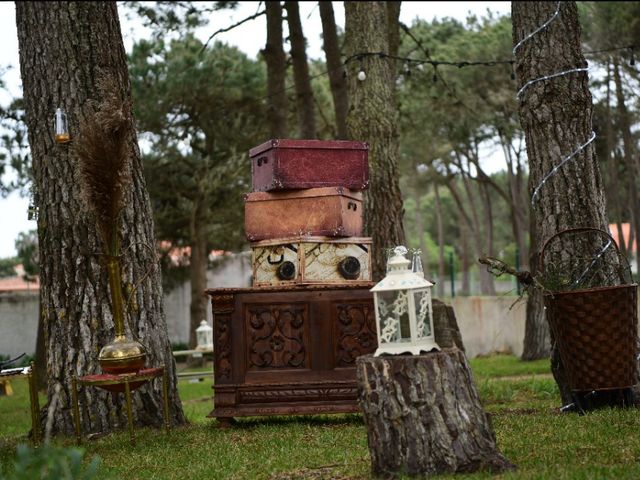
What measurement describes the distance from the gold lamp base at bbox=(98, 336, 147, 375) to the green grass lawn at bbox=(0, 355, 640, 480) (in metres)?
0.51

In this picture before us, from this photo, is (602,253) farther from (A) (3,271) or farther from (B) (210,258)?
(A) (3,271)

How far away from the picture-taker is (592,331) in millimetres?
6012

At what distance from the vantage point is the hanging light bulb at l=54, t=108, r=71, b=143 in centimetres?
713

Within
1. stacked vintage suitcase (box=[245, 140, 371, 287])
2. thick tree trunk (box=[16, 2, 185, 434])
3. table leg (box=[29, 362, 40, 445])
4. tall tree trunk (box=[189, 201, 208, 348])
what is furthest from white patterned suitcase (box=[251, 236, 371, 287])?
tall tree trunk (box=[189, 201, 208, 348])

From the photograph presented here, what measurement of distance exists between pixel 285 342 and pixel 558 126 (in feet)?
8.37

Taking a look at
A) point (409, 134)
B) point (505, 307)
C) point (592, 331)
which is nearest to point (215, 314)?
point (592, 331)

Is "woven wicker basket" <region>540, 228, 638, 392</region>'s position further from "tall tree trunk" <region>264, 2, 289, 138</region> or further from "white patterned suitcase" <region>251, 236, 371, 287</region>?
"tall tree trunk" <region>264, 2, 289, 138</region>

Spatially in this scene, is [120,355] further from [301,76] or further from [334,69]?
[301,76]

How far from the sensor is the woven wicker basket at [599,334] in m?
5.98

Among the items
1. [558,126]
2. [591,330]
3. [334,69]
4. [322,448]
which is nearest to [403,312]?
[322,448]

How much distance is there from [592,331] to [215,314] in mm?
2708

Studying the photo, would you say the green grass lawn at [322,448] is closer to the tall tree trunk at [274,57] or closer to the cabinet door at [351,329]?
the cabinet door at [351,329]

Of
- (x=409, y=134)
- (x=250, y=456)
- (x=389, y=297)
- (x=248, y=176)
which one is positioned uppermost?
(x=409, y=134)

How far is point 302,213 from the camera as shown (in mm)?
7207
